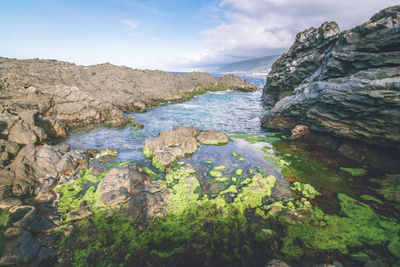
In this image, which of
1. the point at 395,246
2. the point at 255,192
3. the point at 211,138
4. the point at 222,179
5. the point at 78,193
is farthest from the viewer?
the point at 211,138

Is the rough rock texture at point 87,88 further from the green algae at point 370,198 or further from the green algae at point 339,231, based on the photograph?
the green algae at point 370,198

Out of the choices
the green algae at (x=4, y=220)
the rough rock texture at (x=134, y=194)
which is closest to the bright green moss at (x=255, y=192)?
the rough rock texture at (x=134, y=194)

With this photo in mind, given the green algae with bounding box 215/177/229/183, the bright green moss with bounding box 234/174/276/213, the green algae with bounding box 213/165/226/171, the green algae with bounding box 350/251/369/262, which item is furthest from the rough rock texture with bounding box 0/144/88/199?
the green algae with bounding box 350/251/369/262

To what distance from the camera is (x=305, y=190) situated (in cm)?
728

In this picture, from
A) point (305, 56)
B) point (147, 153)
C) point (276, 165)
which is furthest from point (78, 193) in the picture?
point (305, 56)

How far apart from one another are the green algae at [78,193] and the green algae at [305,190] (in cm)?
877

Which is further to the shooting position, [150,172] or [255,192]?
[150,172]

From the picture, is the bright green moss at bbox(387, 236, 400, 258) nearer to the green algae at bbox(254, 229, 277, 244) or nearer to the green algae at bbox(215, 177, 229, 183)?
the green algae at bbox(254, 229, 277, 244)

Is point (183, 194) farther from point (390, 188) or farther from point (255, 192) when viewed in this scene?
point (390, 188)

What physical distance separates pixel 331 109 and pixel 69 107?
24.2 m

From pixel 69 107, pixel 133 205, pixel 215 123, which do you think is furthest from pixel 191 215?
pixel 69 107

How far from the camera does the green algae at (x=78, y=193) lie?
6368 mm

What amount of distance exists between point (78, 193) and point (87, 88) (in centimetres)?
2254

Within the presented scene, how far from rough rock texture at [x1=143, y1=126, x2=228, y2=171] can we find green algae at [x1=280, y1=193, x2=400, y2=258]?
21.8ft
